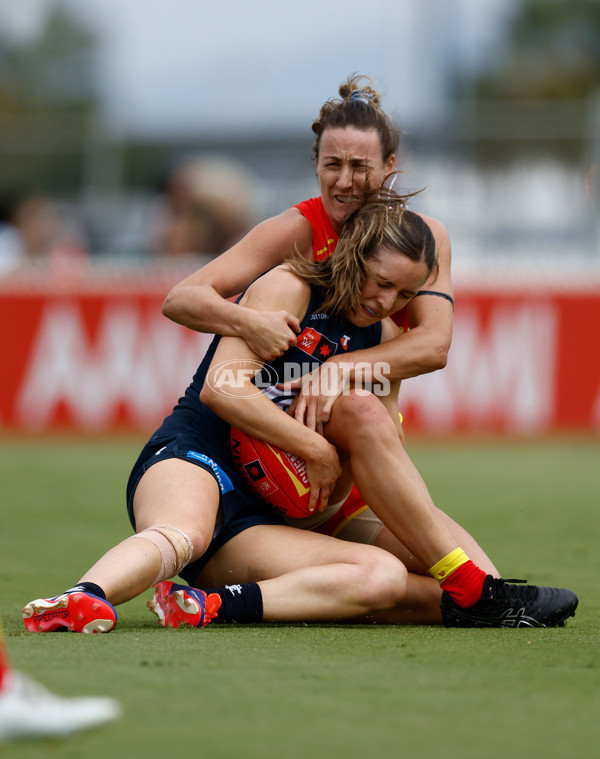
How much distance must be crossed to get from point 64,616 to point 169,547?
0.36 metres

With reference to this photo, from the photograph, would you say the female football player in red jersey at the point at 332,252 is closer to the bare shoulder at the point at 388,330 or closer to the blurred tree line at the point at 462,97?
the bare shoulder at the point at 388,330

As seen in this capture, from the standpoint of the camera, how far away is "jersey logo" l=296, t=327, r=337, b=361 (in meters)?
3.98

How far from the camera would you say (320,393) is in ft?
12.6

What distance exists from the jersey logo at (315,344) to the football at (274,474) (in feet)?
1.17

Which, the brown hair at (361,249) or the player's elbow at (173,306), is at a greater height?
the brown hair at (361,249)

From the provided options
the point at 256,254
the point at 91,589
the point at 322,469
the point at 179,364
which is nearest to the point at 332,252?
the point at 256,254

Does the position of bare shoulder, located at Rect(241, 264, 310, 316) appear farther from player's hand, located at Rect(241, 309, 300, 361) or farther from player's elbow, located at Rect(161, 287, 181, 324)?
player's elbow, located at Rect(161, 287, 181, 324)

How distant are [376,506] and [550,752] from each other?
1544 mm

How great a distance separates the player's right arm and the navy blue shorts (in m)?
0.38

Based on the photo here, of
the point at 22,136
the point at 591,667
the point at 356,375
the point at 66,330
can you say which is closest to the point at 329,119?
the point at 356,375

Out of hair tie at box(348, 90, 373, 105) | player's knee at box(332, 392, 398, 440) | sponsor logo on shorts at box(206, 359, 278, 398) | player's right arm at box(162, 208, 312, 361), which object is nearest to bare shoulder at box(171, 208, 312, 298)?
player's right arm at box(162, 208, 312, 361)

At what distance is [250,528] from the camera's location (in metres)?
3.86

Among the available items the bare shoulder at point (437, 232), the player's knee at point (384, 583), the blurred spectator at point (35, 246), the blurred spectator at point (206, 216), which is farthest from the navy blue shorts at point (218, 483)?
the blurred spectator at point (206, 216)

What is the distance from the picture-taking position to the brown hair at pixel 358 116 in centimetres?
417
